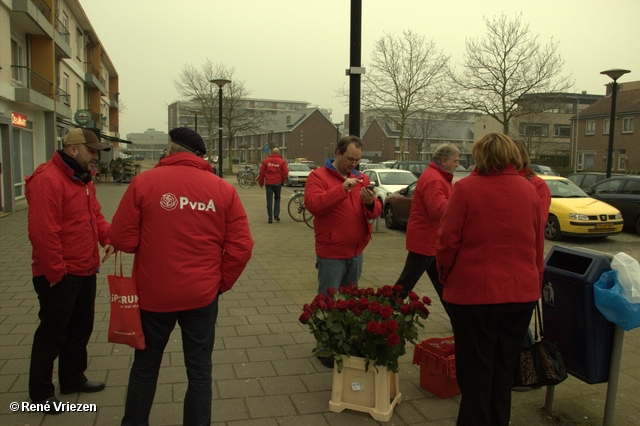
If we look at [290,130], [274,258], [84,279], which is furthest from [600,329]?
[290,130]

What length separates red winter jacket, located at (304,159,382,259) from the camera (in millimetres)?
4285

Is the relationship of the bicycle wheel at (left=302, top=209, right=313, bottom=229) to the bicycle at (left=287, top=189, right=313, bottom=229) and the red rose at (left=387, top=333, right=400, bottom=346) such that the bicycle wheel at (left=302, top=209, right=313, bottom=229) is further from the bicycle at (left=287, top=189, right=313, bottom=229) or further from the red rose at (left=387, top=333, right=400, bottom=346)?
the red rose at (left=387, top=333, right=400, bottom=346)

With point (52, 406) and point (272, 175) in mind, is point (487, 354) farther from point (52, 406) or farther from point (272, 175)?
point (272, 175)

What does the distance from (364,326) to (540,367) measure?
1101mm

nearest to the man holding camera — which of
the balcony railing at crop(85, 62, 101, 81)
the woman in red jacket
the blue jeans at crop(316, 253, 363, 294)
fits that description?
the blue jeans at crop(316, 253, 363, 294)

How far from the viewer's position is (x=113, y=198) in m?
20.8

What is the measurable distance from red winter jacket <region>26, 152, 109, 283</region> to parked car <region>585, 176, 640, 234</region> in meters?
13.8

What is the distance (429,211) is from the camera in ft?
15.8

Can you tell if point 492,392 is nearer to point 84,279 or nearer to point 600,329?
point 600,329

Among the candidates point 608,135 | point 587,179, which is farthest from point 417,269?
point 608,135

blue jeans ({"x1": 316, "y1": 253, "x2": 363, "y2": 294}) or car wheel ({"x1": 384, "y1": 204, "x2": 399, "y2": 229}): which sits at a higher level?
blue jeans ({"x1": 316, "y1": 253, "x2": 363, "y2": 294})

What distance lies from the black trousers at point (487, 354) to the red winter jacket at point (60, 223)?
2.40 m

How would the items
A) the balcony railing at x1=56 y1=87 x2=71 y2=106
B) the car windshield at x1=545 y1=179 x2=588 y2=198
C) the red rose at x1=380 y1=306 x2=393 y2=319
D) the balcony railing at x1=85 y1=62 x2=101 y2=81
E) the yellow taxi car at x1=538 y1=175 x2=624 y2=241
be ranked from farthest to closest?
the balcony railing at x1=85 y1=62 x2=101 y2=81 → the balcony railing at x1=56 y1=87 x2=71 y2=106 → the car windshield at x1=545 y1=179 x2=588 y2=198 → the yellow taxi car at x1=538 y1=175 x2=624 y2=241 → the red rose at x1=380 y1=306 x2=393 y2=319

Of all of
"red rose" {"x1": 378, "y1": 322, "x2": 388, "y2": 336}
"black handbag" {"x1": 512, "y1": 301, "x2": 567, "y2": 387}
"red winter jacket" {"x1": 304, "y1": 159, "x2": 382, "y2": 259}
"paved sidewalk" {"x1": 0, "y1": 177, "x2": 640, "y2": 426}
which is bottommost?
"paved sidewalk" {"x1": 0, "y1": 177, "x2": 640, "y2": 426}
